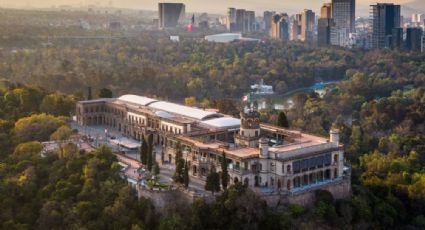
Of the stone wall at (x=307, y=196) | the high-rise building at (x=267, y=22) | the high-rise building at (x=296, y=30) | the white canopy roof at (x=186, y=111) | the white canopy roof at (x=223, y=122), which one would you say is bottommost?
the stone wall at (x=307, y=196)

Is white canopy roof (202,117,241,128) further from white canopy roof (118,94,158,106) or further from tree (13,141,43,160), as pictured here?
tree (13,141,43,160)

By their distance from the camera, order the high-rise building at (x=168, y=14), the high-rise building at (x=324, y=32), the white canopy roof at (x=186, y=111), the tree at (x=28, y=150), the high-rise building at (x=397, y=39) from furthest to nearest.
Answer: the high-rise building at (x=168, y=14), the high-rise building at (x=324, y=32), the high-rise building at (x=397, y=39), the white canopy roof at (x=186, y=111), the tree at (x=28, y=150)

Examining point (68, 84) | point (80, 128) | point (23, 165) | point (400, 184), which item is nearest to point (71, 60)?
point (68, 84)

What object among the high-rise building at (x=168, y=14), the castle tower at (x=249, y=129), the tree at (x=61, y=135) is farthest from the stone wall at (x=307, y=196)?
the high-rise building at (x=168, y=14)

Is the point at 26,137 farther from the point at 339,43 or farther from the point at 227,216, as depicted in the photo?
the point at 339,43

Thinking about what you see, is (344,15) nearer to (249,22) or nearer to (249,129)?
(249,22)

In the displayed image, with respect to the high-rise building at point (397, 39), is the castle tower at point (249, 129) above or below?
below

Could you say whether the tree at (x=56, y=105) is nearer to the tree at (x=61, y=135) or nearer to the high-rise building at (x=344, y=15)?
the tree at (x=61, y=135)

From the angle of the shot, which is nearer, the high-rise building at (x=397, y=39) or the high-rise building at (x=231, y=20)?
the high-rise building at (x=397, y=39)
